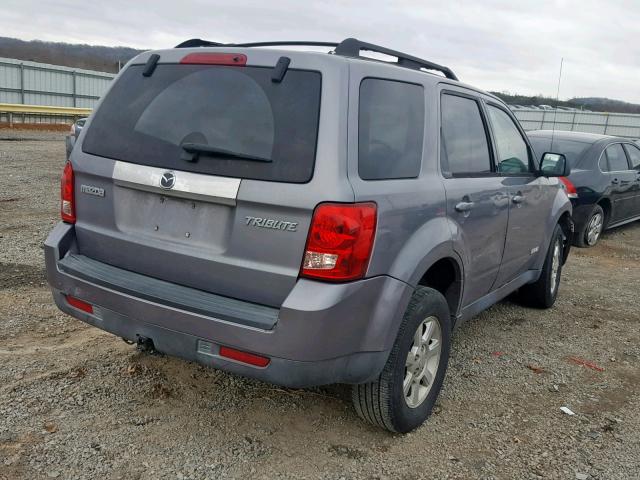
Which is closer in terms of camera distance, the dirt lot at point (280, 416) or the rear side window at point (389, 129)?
the rear side window at point (389, 129)

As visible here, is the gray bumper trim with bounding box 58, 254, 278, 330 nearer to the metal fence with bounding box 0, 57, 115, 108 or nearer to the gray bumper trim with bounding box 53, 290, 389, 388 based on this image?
the gray bumper trim with bounding box 53, 290, 389, 388

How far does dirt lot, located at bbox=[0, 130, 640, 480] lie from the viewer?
9.59ft

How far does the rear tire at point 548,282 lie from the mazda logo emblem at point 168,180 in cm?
367

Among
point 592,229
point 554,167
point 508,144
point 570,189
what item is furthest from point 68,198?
point 592,229

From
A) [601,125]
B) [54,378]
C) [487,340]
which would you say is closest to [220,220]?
[54,378]

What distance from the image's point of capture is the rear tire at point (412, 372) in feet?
9.85

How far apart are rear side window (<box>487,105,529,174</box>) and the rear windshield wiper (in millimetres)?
2183

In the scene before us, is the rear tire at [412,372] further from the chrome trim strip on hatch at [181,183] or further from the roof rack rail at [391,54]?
the roof rack rail at [391,54]

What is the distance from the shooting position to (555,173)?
4.88 meters

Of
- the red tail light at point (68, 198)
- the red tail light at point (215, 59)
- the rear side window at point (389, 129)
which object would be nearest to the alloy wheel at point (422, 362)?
the rear side window at point (389, 129)

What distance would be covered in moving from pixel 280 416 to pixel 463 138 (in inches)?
78.4

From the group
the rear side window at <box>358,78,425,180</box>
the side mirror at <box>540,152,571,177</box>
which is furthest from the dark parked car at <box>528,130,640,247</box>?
the rear side window at <box>358,78,425,180</box>

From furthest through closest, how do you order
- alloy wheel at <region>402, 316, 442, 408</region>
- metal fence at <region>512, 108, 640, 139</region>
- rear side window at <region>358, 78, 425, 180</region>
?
metal fence at <region>512, 108, 640, 139</region>, alloy wheel at <region>402, 316, 442, 408</region>, rear side window at <region>358, 78, 425, 180</region>

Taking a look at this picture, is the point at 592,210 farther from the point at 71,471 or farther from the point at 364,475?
the point at 71,471
